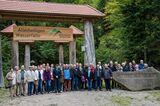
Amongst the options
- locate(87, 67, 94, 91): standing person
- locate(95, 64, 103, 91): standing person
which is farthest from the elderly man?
locate(95, 64, 103, 91): standing person

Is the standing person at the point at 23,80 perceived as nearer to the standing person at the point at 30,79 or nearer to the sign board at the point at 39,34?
the standing person at the point at 30,79

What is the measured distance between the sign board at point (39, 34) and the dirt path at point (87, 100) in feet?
12.0

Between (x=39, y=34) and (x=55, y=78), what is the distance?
9.22 ft

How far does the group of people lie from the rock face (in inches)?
24.7

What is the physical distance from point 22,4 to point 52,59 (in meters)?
17.1

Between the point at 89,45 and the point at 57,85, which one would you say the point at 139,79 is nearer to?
the point at 89,45

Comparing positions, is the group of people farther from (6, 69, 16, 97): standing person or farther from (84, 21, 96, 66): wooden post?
(84, 21, 96, 66): wooden post

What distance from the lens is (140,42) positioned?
2491cm

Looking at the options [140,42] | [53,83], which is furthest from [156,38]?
[53,83]

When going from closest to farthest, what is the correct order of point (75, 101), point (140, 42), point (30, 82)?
point (75, 101), point (30, 82), point (140, 42)

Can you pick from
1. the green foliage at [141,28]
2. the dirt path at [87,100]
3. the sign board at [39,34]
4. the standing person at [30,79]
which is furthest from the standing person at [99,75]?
the green foliage at [141,28]

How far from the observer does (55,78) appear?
18.3m

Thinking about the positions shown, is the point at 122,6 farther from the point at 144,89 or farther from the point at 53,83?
the point at 53,83

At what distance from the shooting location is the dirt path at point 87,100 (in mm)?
15102
